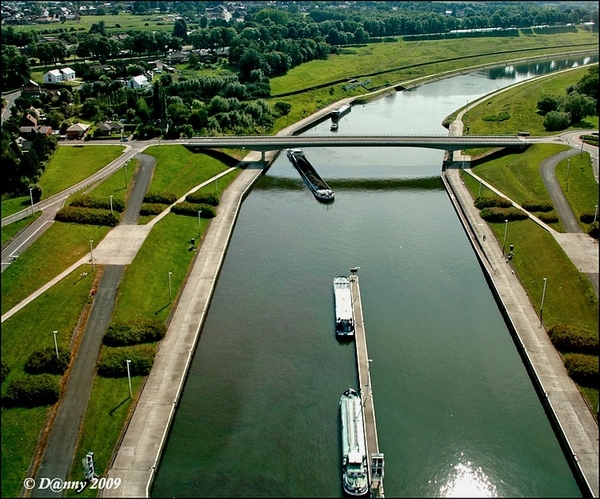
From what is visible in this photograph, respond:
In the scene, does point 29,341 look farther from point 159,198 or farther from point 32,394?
point 159,198

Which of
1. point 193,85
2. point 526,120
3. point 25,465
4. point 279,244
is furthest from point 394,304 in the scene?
point 193,85

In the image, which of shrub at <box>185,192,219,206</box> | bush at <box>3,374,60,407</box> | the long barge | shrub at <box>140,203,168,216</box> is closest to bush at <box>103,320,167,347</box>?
bush at <box>3,374,60,407</box>

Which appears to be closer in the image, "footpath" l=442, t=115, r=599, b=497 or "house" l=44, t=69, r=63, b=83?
"footpath" l=442, t=115, r=599, b=497

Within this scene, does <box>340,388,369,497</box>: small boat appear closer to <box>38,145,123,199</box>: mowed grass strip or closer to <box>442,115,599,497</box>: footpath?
<box>442,115,599,497</box>: footpath

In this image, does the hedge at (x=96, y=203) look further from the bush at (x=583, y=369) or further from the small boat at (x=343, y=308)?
the bush at (x=583, y=369)

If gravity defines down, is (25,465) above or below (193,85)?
below

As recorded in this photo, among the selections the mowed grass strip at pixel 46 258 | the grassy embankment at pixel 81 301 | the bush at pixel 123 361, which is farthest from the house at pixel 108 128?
the bush at pixel 123 361

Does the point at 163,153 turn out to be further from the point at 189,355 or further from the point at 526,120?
the point at 526,120
